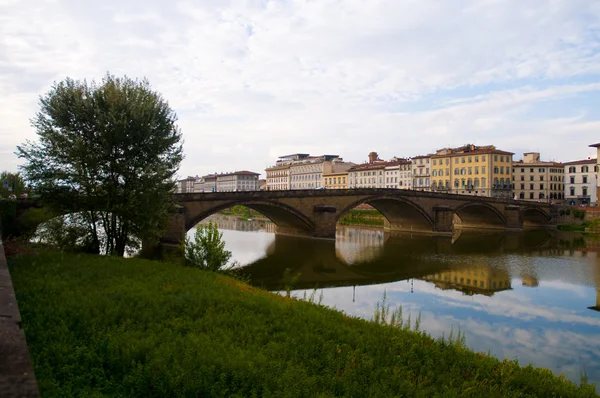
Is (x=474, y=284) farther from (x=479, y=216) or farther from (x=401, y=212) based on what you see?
(x=479, y=216)

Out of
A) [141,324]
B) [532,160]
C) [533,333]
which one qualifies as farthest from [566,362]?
[532,160]

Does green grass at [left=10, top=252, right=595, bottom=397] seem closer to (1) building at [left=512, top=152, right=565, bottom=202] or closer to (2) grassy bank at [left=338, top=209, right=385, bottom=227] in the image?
(2) grassy bank at [left=338, top=209, right=385, bottom=227]

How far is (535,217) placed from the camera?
77562 mm

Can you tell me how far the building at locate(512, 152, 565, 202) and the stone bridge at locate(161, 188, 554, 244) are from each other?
52.5 feet

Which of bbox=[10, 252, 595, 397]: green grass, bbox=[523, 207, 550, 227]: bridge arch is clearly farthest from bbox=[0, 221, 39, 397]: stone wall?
bbox=[523, 207, 550, 227]: bridge arch

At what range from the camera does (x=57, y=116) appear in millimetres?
21719

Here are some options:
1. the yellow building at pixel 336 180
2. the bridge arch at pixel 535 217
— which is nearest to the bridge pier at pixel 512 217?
the bridge arch at pixel 535 217

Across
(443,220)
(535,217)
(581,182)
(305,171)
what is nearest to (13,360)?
A: (443,220)

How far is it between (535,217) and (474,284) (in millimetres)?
58382

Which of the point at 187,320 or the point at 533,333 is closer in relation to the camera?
the point at 187,320

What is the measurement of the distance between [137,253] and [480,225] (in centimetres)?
5880

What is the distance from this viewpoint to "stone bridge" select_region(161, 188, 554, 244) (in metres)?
41.3

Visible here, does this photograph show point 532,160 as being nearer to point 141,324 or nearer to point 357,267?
point 357,267

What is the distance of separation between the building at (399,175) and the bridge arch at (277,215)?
48.0 m
